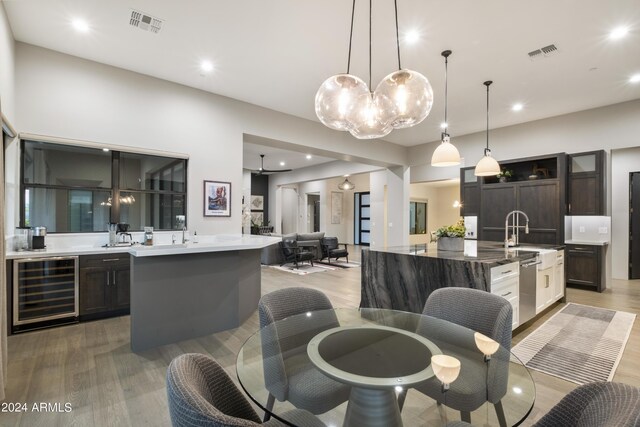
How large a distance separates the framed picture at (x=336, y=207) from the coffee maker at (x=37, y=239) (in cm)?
1060

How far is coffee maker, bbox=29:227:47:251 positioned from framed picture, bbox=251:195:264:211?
916 centimetres

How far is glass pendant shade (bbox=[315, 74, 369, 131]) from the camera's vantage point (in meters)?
2.43

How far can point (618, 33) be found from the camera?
342 cm

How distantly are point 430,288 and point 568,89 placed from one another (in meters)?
4.24

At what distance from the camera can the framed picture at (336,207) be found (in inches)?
529

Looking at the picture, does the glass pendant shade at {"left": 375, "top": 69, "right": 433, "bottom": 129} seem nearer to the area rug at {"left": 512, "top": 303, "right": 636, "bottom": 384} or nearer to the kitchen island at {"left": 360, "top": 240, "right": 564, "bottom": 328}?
the kitchen island at {"left": 360, "top": 240, "right": 564, "bottom": 328}

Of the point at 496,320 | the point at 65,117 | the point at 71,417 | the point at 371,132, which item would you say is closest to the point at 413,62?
the point at 371,132

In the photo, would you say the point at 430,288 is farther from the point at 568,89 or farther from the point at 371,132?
the point at 568,89

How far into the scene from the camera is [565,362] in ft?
9.10

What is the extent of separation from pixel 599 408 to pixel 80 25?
16.3 feet

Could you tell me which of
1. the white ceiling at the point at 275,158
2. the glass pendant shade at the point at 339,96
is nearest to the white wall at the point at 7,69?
the glass pendant shade at the point at 339,96

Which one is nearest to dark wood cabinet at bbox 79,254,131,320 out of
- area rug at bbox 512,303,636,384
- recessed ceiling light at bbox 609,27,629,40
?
area rug at bbox 512,303,636,384

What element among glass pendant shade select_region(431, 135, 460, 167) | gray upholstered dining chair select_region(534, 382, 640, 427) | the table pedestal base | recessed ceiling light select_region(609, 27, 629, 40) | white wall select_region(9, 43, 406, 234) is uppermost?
recessed ceiling light select_region(609, 27, 629, 40)

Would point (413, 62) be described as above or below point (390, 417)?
above
